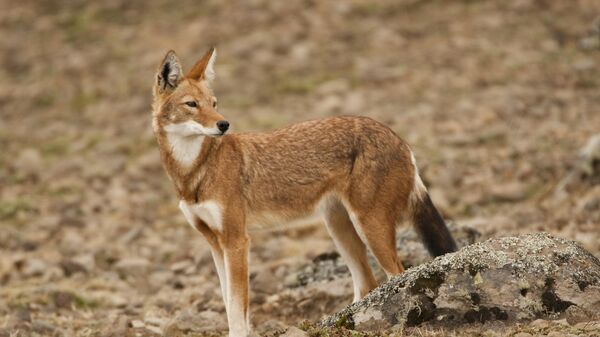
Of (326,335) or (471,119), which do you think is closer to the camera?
(326,335)

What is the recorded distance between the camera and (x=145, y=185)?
1686cm

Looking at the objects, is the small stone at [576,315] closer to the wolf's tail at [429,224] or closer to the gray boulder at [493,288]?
the gray boulder at [493,288]

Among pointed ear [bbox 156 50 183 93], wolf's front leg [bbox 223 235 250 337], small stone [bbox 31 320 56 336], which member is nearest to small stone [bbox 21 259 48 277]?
small stone [bbox 31 320 56 336]

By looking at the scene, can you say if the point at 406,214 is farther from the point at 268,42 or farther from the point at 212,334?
the point at 268,42

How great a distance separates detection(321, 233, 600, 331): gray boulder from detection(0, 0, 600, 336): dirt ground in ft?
5.75

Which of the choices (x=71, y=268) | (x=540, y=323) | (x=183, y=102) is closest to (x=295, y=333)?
(x=540, y=323)

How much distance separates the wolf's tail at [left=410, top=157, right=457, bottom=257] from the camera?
341 inches

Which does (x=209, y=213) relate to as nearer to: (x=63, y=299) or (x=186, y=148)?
(x=186, y=148)

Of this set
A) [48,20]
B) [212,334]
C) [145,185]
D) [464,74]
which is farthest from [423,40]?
[212,334]

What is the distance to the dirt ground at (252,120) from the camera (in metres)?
11.5

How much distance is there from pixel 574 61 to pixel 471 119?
3.79 metres

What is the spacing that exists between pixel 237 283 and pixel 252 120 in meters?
10.8

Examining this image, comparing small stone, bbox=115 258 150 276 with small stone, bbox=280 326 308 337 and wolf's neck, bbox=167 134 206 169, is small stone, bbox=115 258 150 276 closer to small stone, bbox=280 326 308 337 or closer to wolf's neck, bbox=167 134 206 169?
wolf's neck, bbox=167 134 206 169

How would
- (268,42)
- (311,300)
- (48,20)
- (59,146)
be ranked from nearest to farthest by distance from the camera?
1. (311,300)
2. (59,146)
3. (268,42)
4. (48,20)
